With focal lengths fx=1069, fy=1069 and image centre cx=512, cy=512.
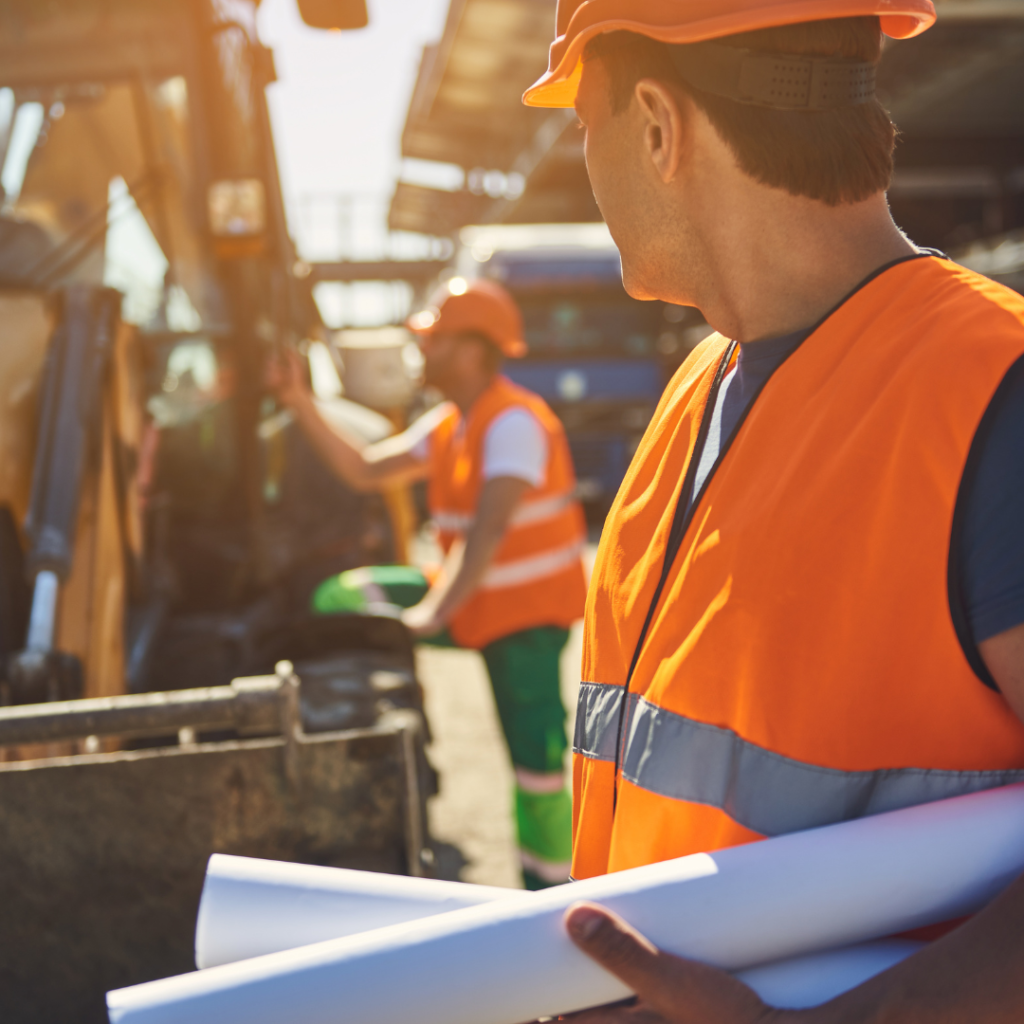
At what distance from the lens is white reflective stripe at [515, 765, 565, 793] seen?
3.47 metres

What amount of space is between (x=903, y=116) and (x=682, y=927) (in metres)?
23.5

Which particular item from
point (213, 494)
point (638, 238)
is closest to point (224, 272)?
point (213, 494)

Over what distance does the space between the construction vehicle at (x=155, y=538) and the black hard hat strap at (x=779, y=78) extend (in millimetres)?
1258

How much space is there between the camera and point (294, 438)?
4.53 metres

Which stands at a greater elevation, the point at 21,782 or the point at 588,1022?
the point at 588,1022

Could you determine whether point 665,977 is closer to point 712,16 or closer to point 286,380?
point 712,16

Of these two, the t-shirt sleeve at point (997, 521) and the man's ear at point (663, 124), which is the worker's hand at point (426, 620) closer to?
the man's ear at point (663, 124)

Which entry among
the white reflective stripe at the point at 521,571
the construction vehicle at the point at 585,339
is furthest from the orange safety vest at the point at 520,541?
the construction vehicle at the point at 585,339

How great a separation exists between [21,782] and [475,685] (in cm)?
500

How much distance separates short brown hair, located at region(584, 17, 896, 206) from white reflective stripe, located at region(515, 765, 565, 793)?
2583mm

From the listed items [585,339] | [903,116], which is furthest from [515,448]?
[903,116]

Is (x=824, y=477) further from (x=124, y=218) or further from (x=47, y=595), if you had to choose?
(x=124, y=218)

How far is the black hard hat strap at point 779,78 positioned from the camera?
3.77 ft

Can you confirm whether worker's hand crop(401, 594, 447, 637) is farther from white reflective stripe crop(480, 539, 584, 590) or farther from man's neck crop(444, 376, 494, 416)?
man's neck crop(444, 376, 494, 416)
